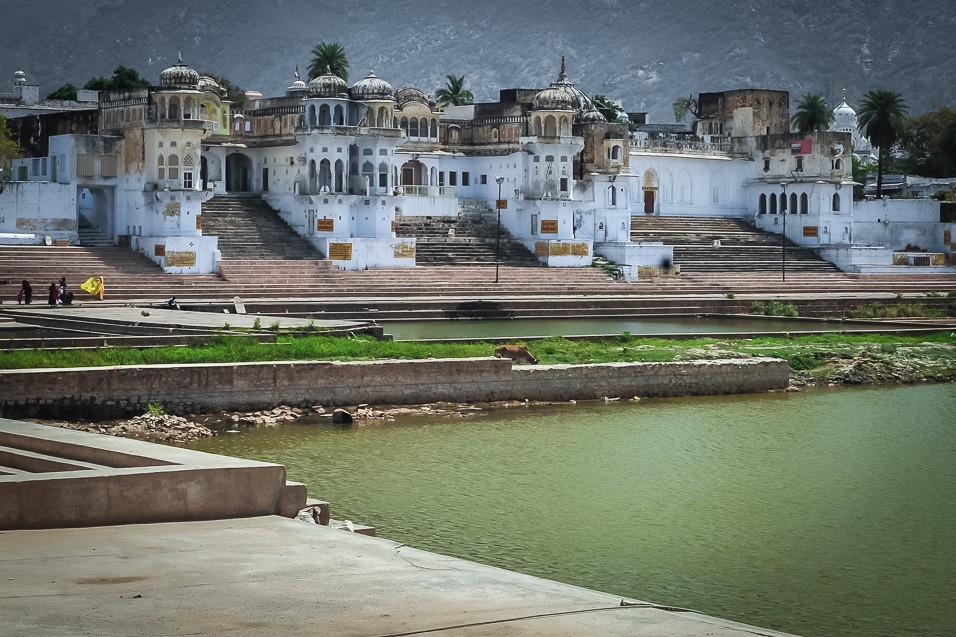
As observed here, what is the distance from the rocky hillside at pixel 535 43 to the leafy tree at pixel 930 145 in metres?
49.2

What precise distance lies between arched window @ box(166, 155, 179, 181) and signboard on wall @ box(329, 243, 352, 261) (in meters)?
5.32

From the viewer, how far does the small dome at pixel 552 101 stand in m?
60.3

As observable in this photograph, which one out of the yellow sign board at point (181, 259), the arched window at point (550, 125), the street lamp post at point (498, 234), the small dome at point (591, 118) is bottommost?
the yellow sign board at point (181, 259)

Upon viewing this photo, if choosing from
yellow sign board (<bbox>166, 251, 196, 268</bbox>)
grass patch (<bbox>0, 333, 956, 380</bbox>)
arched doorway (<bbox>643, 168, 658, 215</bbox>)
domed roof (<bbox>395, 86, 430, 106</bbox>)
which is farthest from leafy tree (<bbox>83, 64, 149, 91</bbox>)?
grass patch (<bbox>0, 333, 956, 380</bbox>)

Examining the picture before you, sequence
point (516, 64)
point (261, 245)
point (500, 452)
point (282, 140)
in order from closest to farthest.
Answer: point (500, 452)
point (261, 245)
point (282, 140)
point (516, 64)

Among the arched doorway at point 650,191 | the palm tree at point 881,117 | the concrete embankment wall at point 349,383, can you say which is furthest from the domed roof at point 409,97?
the concrete embankment wall at point 349,383

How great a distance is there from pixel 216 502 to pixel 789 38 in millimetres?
143677

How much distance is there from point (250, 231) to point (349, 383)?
27.3 m

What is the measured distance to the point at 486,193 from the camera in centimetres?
6238

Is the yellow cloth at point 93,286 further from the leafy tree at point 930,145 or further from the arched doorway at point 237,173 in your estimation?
the leafy tree at point 930,145

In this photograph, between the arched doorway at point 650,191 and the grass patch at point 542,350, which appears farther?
the arched doorway at point 650,191

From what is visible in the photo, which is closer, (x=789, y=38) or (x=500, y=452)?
(x=500, y=452)

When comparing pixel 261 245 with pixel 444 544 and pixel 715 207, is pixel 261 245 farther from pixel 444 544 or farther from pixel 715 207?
pixel 444 544

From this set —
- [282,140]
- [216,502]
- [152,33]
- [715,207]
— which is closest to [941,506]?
[216,502]
